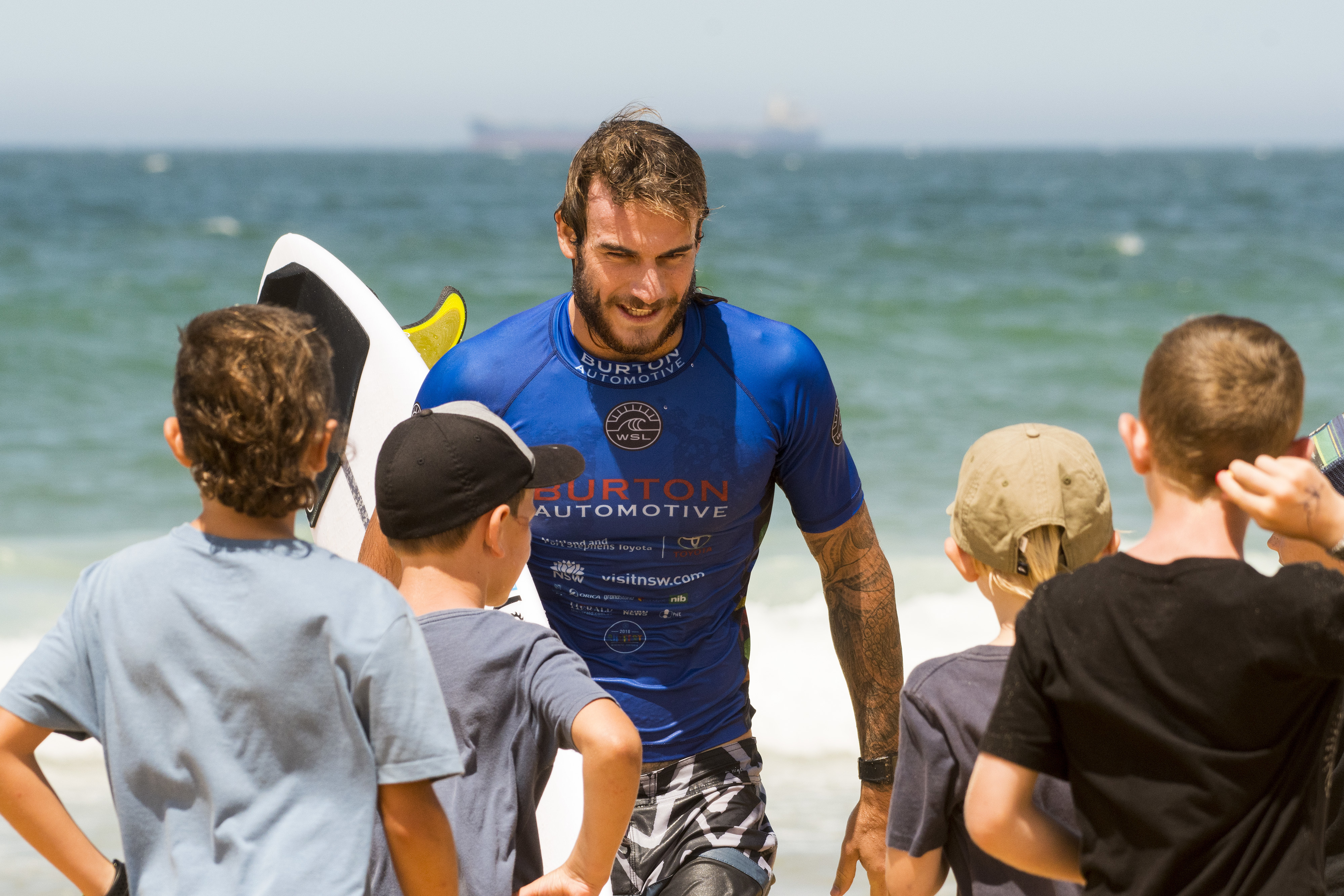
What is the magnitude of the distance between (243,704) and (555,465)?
2.61ft

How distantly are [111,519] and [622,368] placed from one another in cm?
692

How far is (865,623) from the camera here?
113 inches

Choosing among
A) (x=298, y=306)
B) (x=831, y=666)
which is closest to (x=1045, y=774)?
(x=298, y=306)

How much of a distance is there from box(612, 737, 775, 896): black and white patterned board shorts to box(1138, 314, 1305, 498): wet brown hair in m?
1.35

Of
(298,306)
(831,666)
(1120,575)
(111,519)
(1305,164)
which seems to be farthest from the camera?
(1305,164)

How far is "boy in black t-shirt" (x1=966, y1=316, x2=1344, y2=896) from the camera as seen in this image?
150 centimetres

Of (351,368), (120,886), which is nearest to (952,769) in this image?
(120,886)

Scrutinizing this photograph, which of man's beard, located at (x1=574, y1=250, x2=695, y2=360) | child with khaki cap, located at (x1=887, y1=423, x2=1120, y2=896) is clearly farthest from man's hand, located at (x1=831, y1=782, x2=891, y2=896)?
man's beard, located at (x1=574, y1=250, x2=695, y2=360)

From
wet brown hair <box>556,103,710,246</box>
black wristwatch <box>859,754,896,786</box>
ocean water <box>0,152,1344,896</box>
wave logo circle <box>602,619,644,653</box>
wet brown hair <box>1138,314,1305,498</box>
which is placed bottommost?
ocean water <box>0,152,1344,896</box>

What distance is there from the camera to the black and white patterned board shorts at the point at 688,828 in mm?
2596

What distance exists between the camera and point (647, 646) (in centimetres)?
267

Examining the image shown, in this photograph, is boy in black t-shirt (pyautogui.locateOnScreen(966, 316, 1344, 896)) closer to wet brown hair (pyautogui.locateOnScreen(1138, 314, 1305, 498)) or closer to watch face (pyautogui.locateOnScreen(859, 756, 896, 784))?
wet brown hair (pyautogui.locateOnScreen(1138, 314, 1305, 498))

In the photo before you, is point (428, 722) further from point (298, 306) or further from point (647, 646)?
point (298, 306)

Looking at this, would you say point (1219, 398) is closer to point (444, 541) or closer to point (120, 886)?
point (444, 541)
